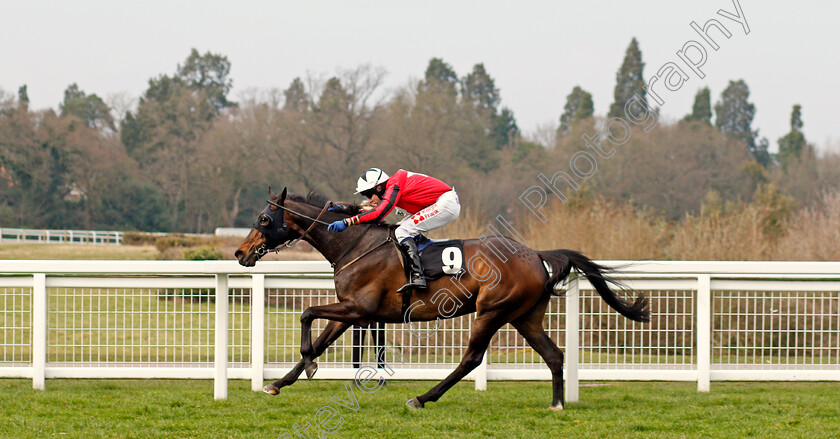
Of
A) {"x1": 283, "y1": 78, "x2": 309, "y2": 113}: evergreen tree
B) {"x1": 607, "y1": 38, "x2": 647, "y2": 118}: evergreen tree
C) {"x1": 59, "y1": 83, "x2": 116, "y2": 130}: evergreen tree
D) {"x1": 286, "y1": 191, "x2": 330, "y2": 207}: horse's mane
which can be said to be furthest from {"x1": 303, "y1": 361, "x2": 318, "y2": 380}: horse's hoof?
{"x1": 59, "y1": 83, "x2": 116, "y2": 130}: evergreen tree

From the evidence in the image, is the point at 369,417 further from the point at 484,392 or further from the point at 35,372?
the point at 35,372

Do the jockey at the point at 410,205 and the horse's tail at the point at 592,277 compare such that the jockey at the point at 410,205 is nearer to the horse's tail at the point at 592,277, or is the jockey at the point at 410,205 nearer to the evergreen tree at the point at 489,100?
the horse's tail at the point at 592,277

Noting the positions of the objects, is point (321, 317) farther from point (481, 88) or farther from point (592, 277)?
point (481, 88)

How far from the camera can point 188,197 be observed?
46.4m

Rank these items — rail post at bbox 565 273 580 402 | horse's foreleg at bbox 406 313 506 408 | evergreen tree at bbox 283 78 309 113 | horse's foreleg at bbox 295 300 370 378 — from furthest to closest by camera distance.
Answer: evergreen tree at bbox 283 78 309 113
rail post at bbox 565 273 580 402
horse's foreleg at bbox 406 313 506 408
horse's foreleg at bbox 295 300 370 378

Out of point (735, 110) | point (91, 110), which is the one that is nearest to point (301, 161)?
point (91, 110)

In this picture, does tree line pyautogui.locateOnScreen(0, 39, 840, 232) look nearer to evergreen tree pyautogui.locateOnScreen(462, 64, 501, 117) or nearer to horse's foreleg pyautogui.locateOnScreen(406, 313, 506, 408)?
evergreen tree pyautogui.locateOnScreen(462, 64, 501, 117)

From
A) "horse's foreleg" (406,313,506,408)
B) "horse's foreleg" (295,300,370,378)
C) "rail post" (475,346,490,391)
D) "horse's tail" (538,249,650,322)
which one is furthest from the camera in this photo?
"rail post" (475,346,490,391)

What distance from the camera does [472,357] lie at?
19.4 feet

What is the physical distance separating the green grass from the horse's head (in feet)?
3.40

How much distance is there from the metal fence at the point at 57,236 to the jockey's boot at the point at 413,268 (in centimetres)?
2961

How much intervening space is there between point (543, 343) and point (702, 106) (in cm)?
6566

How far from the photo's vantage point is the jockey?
19.6 ft

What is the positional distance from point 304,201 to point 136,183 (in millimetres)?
40521
